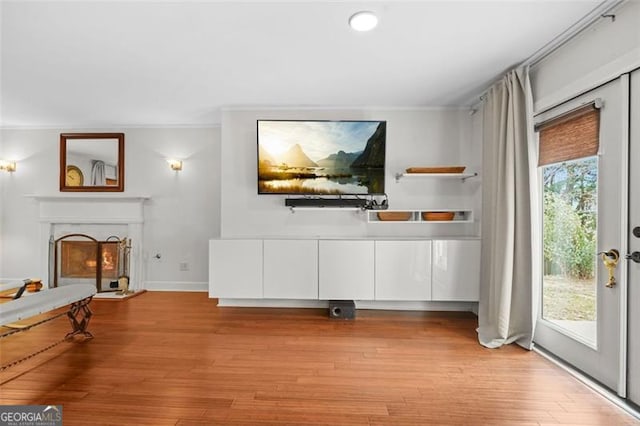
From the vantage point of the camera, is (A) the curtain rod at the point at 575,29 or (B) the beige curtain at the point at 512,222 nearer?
(A) the curtain rod at the point at 575,29

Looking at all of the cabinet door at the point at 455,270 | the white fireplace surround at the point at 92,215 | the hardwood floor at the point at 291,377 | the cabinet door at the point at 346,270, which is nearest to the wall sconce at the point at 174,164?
the white fireplace surround at the point at 92,215

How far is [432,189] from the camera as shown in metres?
3.51

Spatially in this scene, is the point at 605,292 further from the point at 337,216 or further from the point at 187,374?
the point at 187,374

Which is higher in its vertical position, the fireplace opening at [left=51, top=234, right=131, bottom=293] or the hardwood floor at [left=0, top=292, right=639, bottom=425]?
the fireplace opening at [left=51, top=234, right=131, bottom=293]

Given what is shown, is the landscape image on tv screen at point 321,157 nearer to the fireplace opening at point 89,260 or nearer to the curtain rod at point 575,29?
the curtain rod at point 575,29

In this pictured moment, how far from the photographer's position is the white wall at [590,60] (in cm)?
168

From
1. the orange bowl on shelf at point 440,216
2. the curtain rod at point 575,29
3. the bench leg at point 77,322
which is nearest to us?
the curtain rod at point 575,29

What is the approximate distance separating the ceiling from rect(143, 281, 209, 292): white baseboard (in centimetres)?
244

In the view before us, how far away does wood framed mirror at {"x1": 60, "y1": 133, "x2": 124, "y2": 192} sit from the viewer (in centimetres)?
425

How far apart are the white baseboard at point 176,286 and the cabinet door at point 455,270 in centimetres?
316

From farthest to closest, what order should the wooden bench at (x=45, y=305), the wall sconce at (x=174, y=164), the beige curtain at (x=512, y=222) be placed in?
the wall sconce at (x=174, y=164), the beige curtain at (x=512, y=222), the wooden bench at (x=45, y=305)

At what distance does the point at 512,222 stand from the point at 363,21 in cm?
200

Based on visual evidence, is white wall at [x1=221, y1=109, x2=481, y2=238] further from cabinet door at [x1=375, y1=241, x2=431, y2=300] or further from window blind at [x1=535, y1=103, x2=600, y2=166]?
window blind at [x1=535, y1=103, x2=600, y2=166]

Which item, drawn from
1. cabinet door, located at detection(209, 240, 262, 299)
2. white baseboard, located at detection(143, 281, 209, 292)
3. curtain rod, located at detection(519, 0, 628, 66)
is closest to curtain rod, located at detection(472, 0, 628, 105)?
curtain rod, located at detection(519, 0, 628, 66)
